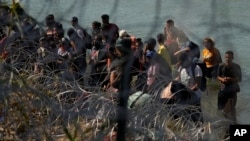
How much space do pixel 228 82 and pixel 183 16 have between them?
1.17 m

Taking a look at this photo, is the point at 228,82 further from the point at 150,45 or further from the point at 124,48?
the point at 124,48

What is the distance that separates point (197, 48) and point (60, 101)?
125cm

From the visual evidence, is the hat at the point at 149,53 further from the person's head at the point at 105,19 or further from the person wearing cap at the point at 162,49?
the person's head at the point at 105,19

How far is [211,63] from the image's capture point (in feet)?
14.2

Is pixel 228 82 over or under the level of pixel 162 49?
under

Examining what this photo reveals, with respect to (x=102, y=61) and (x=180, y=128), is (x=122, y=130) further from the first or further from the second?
(x=102, y=61)

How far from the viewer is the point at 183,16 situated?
2.96 m

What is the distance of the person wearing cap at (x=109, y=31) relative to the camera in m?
3.36

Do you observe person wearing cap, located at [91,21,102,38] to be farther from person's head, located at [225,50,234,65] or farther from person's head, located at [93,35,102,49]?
person's head, located at [225,50,234,65]

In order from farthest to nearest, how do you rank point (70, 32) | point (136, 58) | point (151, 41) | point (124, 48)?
point (70, 32) < point (151, 41) < point (136, 58) < point (124, 48)

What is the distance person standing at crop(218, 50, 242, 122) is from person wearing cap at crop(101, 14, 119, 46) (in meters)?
0.52

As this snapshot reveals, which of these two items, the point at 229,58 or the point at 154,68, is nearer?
the point at 154,68

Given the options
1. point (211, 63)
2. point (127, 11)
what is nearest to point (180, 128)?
point (127, 11)

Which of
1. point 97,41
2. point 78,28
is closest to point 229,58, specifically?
point 78,28
